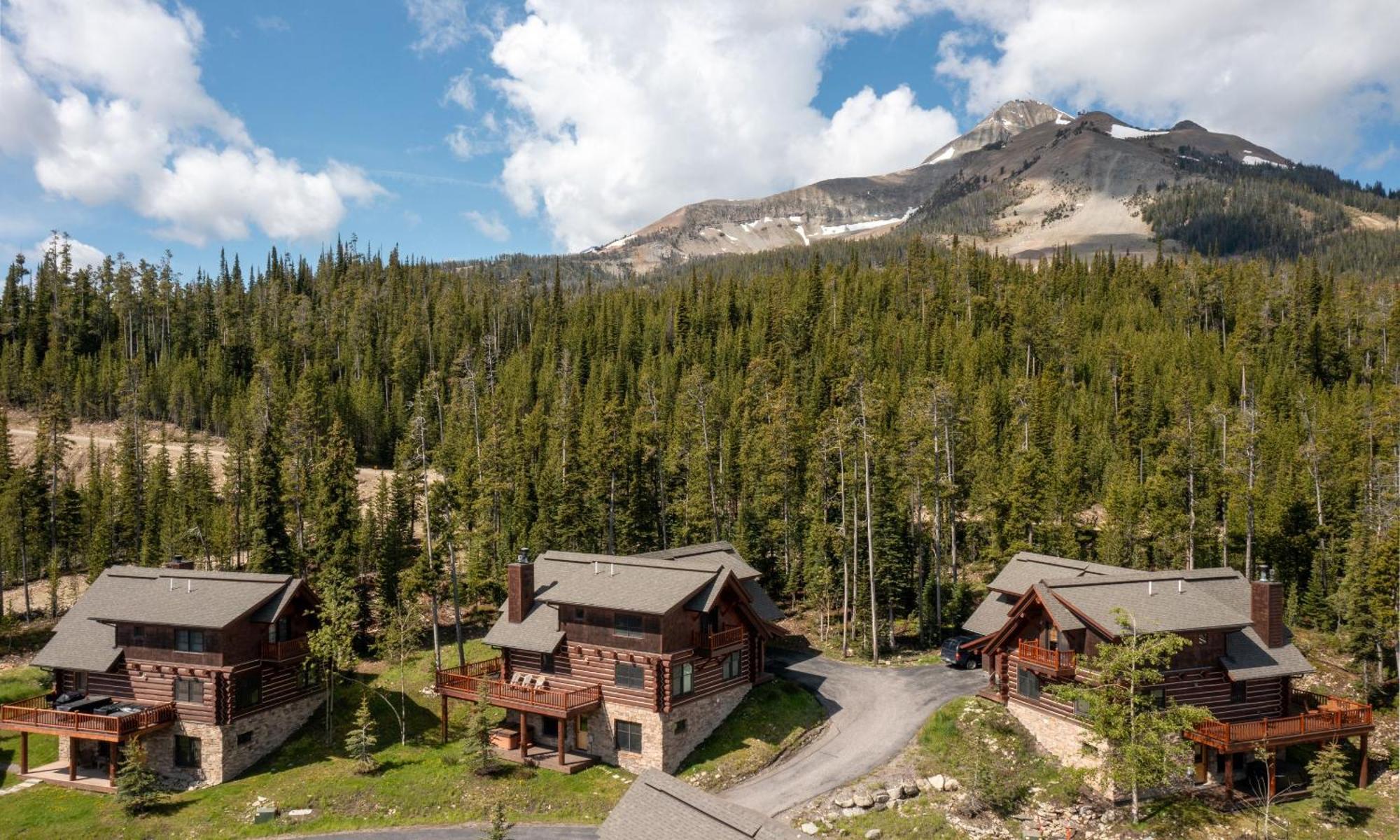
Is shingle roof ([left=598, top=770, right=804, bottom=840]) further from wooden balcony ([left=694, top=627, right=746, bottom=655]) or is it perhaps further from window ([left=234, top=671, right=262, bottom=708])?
window ([left=234, top=671, right=262, bottom=708])

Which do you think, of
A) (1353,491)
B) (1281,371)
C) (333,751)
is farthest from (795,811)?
(1281,371)

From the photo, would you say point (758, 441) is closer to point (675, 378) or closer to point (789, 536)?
point (789, 536)

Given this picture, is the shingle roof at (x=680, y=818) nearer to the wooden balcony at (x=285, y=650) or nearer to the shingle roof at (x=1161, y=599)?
the shingle roof at (x=1161, y=599)

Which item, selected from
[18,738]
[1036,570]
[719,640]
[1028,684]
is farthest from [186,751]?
[1036,570]

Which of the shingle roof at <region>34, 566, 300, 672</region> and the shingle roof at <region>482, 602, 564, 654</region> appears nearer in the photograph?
the shingle roof at <region>34, 566, 300, 672</region>

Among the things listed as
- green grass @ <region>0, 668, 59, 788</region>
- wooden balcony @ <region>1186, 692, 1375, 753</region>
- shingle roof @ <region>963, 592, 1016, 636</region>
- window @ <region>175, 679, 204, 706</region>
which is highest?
shingle roof @ <region>963, 592, 1016, 636</region>

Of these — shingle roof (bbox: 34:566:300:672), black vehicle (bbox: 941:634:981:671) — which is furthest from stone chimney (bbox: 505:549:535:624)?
black vehicle (bbox: 941:634:981:671)

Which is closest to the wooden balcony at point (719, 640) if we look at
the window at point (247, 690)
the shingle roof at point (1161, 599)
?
→ the shingle roof at point (1161, 599)

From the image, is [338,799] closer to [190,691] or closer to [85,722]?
[190,691]
